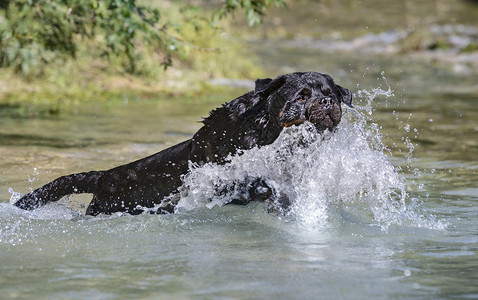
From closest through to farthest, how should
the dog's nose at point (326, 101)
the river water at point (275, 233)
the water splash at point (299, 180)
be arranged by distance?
the river water at point (275, 233) → the dog's nose at point (326, 101) → the water splash at point (299, 180)

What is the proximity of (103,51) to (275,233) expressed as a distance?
6607mm

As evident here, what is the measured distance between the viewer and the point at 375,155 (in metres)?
7.18

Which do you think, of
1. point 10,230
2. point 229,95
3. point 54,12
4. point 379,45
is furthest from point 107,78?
point 379,45

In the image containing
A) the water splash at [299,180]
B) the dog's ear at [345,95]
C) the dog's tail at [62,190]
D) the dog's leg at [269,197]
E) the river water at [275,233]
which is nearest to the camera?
the river water at [275,233]

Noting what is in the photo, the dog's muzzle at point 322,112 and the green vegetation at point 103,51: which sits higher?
the green vegetation at point 103,51

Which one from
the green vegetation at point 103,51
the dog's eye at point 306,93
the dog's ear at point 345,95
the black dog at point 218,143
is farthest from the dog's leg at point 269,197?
the green vegetation at point 103,51

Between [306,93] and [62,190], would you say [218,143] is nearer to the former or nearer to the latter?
[306,93]

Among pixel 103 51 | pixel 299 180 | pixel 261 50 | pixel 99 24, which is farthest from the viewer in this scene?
pixel 261 50

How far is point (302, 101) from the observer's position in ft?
20.5

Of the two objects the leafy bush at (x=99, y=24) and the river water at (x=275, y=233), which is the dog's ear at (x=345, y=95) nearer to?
the river water at (x=275, y=233)

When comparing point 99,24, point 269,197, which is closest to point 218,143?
point 269,197

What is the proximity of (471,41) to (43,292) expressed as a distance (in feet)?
79.8

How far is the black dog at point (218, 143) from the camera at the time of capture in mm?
6262

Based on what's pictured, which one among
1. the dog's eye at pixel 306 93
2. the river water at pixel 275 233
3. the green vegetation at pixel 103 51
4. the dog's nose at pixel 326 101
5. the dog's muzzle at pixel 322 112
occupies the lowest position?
the river water at pixel 275 233
